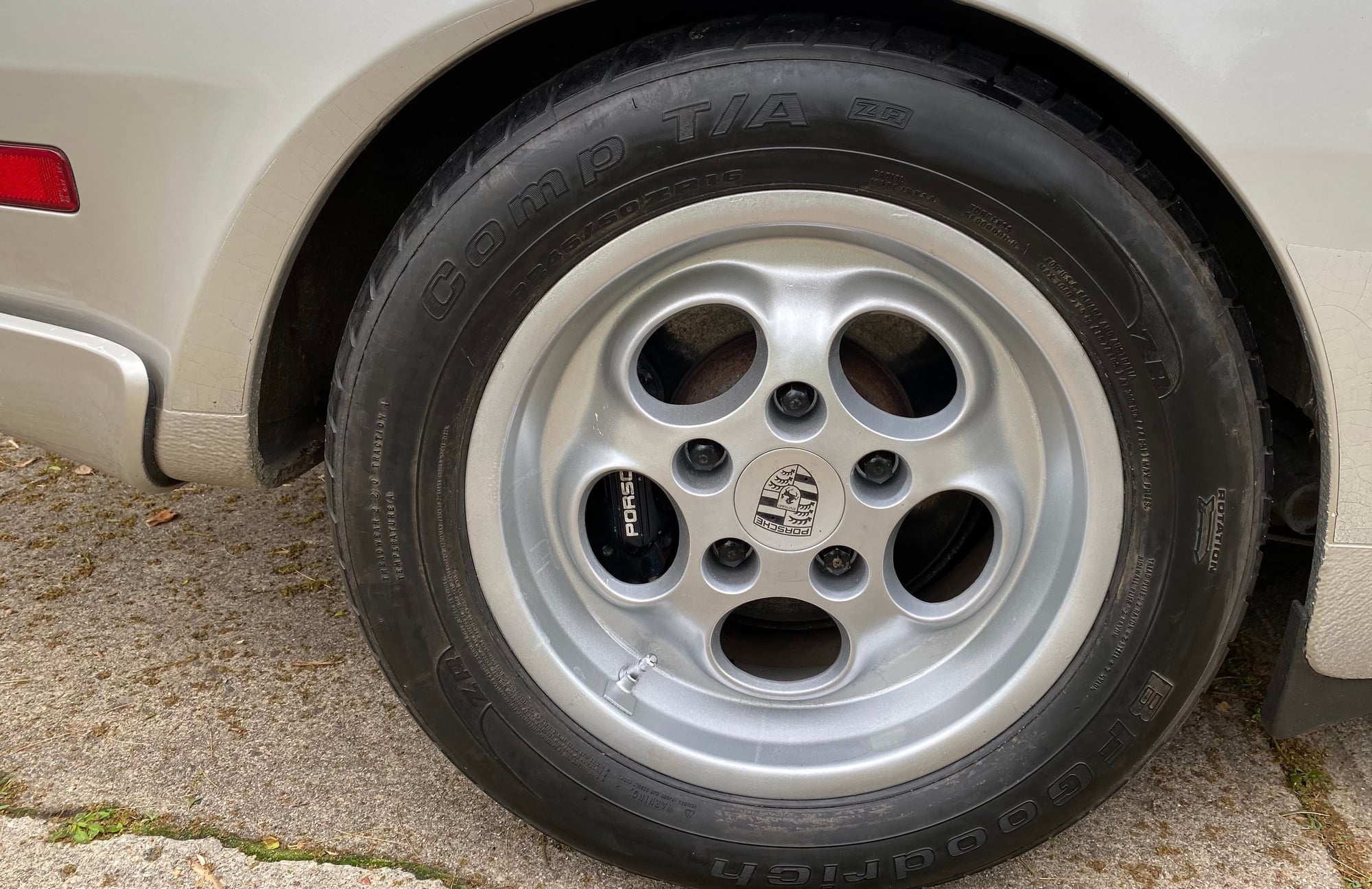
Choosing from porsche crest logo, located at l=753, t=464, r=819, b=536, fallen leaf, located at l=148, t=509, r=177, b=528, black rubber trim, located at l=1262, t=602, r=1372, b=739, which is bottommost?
fallen leaf, located at l=148, t=509, r=177, b=528

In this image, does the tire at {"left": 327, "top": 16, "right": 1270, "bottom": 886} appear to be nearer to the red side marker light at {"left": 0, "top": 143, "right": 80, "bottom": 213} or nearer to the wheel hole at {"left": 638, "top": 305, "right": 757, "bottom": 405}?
the wheel hole at {"left": 638, "top": 305, "right": 757, "bottom": 405}

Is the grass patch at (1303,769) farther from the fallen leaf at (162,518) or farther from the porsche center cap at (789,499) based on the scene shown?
the fallen leaf at (162,518)

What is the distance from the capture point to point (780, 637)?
5.75 feet

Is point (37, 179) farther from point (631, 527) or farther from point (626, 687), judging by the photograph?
point (626, 687)

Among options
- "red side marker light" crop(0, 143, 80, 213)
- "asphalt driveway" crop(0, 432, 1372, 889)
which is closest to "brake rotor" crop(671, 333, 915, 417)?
"asphalt driveway" crop(0, 432, 1372, 889)

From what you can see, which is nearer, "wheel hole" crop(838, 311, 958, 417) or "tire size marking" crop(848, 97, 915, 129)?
"tire size marking" crop(848, 97, 915, 129)

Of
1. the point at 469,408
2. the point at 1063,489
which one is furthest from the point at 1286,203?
the point at 469,408

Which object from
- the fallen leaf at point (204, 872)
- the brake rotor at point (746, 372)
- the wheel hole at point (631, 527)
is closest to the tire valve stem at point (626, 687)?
the wheel hole at point (631, 527)

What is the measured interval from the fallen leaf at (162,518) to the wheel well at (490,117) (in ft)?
3.82

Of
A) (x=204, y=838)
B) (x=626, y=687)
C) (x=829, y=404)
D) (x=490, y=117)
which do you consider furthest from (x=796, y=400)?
(x=204, y=838)

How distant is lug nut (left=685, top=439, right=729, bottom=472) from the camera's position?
1.48 meters

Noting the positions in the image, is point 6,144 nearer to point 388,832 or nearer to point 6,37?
point 6,37

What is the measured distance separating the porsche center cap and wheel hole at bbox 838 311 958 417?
22 centimetres

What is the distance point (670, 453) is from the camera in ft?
4.70
